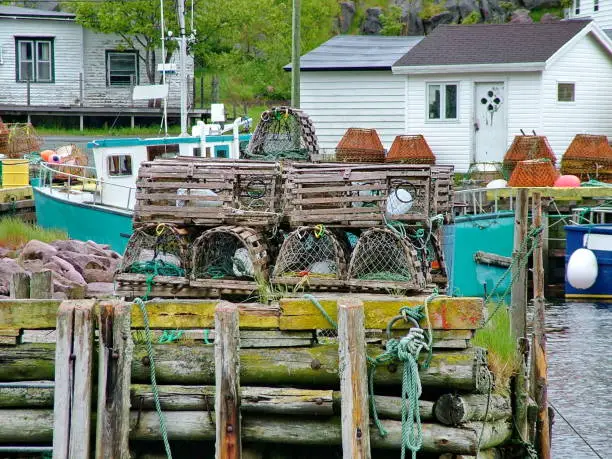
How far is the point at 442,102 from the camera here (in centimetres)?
3036

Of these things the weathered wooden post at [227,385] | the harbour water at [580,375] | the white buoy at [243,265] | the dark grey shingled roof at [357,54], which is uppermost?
the dark grey shingled roof at [357,54]

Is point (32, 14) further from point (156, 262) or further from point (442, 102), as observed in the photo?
point (156, 262)

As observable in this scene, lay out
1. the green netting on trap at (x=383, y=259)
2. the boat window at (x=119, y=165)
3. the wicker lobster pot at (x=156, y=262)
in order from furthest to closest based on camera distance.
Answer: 1. the boat window at (x=119, y=165)
2. the wicker lobster pot at (x=156, y=262)
3. the green netting on trap at (x=383, y=259)

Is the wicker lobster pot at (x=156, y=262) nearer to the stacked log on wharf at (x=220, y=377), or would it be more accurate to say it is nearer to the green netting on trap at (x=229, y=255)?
the green netting on trap at (x=229, y=255)

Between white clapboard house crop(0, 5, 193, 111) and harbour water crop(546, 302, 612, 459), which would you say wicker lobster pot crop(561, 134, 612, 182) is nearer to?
harbour water crop(546, 302, 612, 459)

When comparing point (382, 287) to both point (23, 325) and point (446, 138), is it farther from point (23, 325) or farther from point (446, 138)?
point (446, 138)

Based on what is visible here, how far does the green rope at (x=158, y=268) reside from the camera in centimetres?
1147

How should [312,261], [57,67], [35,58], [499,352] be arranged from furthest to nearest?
[35,58] < [57,67] < [312,261] < [499,352]

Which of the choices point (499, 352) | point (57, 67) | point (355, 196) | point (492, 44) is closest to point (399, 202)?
point (355, 196)

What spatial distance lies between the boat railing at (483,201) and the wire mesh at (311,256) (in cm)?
1196

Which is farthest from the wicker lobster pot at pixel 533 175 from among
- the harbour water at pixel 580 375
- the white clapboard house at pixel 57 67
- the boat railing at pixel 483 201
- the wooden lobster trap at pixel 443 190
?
the white clapboard house at pixel 57 67

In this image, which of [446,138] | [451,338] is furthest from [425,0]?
[451,338]

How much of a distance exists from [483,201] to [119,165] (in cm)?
791

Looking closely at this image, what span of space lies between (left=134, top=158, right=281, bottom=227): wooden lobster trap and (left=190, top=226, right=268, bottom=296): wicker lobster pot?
25 centimetres
